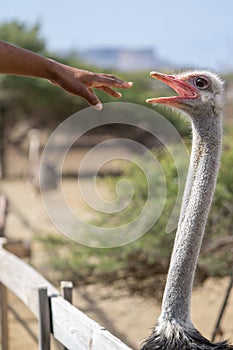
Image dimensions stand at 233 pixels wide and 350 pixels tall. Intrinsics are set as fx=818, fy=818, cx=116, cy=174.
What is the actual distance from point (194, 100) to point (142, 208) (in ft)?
10.2

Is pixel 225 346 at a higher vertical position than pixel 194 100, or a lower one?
lower

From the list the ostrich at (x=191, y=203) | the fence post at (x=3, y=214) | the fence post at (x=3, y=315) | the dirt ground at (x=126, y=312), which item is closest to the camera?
the ostrich at (x=191, y=203)

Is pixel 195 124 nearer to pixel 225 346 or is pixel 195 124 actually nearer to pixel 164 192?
pixel 225 346

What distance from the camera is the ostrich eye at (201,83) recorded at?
7.98 feet

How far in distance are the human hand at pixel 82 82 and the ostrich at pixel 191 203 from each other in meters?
0.32

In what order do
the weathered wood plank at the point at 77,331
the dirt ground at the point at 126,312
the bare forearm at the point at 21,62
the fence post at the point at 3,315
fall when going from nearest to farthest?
1. the bare forearm at the point at 21,62
2. the weathered wood plank at the point at 77,331
3. the fence post at the point at 3,315
4. the dirt ground at the point at 126,312

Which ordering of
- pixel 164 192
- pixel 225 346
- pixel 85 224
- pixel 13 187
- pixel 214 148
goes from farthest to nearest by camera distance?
pixel 13 187
pixel 85 224
pixel 164 192
pixel 214 148
pixel 225 346

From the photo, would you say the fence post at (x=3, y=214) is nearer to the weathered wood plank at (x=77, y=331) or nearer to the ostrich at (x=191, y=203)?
the weathered wood plank at (x=77, y=331)

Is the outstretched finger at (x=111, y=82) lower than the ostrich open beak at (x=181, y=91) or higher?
lower

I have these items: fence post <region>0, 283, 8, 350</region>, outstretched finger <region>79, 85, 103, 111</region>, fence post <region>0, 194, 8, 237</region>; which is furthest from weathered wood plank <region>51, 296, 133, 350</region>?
fence post <region>0, 194, 8, 237</region>

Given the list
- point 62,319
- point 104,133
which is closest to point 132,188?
point 62,319

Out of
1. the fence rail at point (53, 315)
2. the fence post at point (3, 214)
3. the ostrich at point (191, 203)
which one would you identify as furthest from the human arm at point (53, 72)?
the fence post at point (3, 214)

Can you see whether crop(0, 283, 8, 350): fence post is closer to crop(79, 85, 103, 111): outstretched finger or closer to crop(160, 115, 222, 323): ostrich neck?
crop(160, 115, 222, 323): ostrich neck

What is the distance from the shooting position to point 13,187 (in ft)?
48.6
